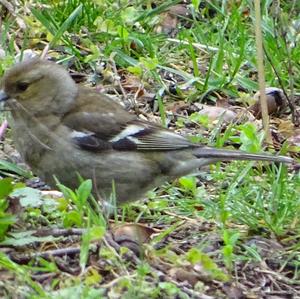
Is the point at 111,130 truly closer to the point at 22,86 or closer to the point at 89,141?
the point at 89,141

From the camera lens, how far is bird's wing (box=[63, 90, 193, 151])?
558 cm

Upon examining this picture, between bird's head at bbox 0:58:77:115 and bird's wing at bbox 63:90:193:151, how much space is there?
9 cm

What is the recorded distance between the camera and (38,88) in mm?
5738

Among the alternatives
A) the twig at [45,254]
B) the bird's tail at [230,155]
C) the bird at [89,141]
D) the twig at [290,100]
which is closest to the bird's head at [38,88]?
the bird at [89,141]

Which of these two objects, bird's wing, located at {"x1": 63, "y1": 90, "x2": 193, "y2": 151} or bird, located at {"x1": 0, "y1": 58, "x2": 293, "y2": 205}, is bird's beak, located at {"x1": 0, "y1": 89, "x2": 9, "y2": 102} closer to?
bird, located at {"x1": 0, "y1": 58, "x2": 293, "y2": 205}

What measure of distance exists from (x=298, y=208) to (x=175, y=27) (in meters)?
2.88

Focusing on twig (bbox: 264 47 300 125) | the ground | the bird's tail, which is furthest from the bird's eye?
twig (bbox: 264 47 300 125)

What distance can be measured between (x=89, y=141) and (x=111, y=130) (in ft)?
0.68

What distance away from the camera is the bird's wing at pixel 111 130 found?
18.3 ft

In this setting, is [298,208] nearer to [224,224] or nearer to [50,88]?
[224,224]

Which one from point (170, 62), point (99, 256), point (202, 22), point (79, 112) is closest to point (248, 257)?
point (99, 256)

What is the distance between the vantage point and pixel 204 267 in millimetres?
4777

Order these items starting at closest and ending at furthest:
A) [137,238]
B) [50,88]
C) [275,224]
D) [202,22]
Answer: [137,238] < [275,224] < [50,88] < [202,22]

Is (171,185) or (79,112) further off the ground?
(79,112)
